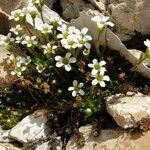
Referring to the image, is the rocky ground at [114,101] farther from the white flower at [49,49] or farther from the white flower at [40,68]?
the white flower at [49,49]

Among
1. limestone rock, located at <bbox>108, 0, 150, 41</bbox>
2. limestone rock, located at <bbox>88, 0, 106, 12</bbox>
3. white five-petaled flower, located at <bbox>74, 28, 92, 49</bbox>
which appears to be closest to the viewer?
white five-petaled flower, located at <bbox>74, 28, 92, 49</bbox>

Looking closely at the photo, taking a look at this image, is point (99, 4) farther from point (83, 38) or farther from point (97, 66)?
point (97, 66)

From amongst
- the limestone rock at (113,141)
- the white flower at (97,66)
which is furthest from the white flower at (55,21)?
the limestone rock at (113,141)

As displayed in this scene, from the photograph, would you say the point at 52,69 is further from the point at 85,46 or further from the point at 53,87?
the point at 85,46

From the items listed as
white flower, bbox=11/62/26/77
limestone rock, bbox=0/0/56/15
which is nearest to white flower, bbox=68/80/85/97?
white flower, bbox=11/62/26/77

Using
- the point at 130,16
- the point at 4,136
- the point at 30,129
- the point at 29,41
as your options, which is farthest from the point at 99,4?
the point at 4,136

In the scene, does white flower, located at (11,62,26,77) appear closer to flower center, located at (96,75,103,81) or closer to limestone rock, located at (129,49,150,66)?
flower center, located at (96,75,103,81)

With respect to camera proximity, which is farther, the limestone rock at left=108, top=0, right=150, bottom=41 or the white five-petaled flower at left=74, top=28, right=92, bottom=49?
the limestone rock at left=108, top=0, right=150, bottom=41
